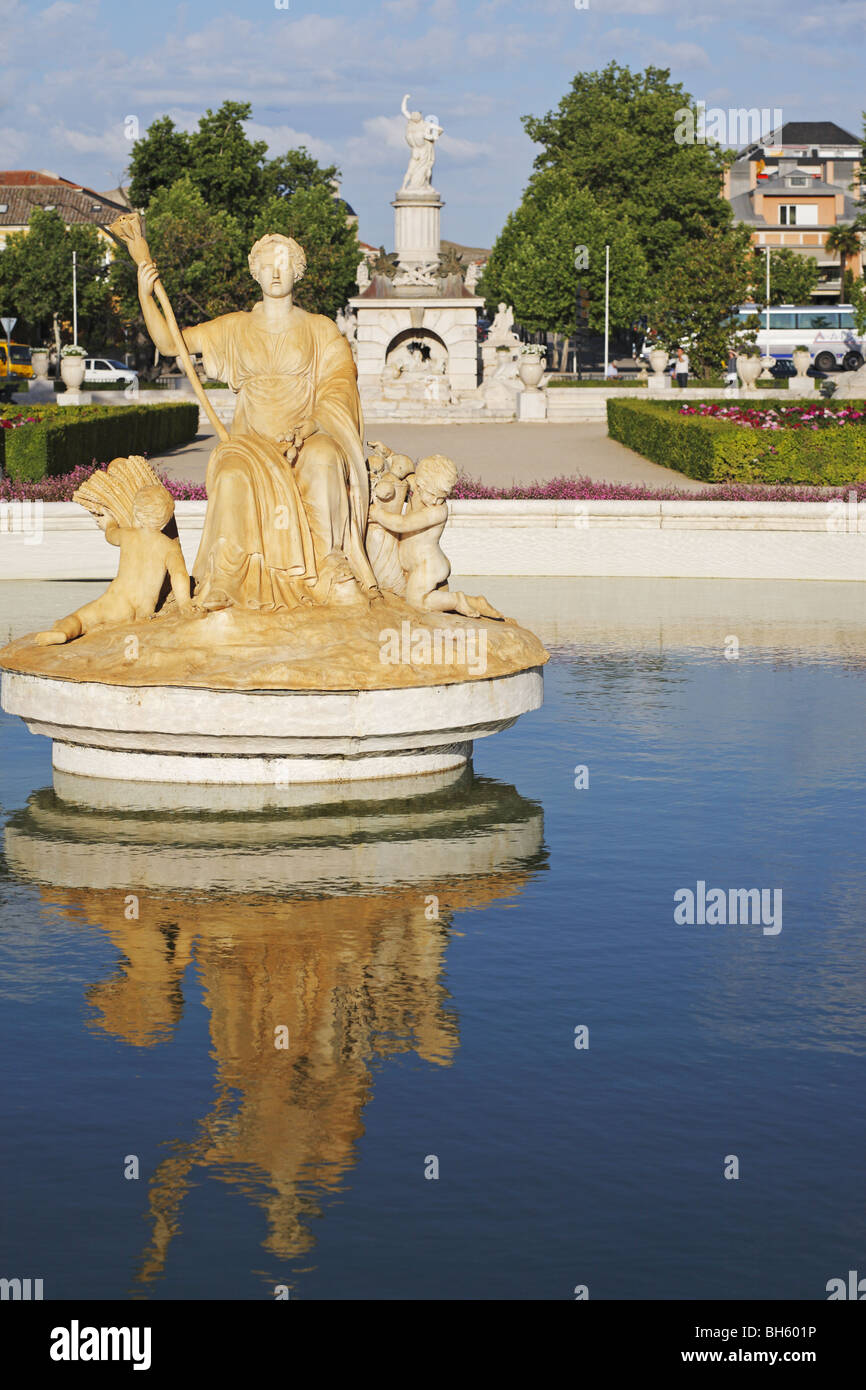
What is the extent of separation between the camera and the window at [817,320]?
83294 mm

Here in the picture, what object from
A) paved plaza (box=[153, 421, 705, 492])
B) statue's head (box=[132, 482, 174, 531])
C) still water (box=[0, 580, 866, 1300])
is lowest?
still water (box=[0, 580, 866, 1300])

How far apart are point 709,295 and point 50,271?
3306 cm

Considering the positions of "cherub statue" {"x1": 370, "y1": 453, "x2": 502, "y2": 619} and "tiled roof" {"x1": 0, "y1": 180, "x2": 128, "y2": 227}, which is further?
"tiled roof" {"x1": 0, "y1": 180, "x2": 128, "y2": 227}

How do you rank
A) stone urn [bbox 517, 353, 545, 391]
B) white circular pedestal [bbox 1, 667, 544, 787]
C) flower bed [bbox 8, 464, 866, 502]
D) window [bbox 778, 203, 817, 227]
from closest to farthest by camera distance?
white circular pedestal [bbox 1, 667, 544, 787], flower bed [bbox 8, 464, 866, 502], stone urn [bbox 517, 353, 545, 391], window [bbox 778, 203, 817, 227]

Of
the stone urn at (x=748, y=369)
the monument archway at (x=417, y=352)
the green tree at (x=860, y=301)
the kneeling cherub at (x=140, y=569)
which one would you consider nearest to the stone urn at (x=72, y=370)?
the monument archway at (x=417, y=352)

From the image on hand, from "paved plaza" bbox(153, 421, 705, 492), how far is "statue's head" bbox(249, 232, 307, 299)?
688 inches

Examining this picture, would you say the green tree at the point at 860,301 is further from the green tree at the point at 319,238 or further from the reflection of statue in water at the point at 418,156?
the green tree at the point at 319,238

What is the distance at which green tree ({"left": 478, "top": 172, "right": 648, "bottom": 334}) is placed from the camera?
83.3 m

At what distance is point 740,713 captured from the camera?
1361cm

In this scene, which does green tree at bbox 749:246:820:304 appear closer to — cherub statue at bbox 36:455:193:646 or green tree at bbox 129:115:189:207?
green tree at bbox 129:115:189:207

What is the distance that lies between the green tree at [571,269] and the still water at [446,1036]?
243ft

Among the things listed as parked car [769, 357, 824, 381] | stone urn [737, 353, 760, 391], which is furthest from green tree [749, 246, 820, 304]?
stone urn [737, 353, 760, 391]

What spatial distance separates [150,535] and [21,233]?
82036 millimetres

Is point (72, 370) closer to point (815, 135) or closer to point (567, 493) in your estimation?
point (567, 493)
